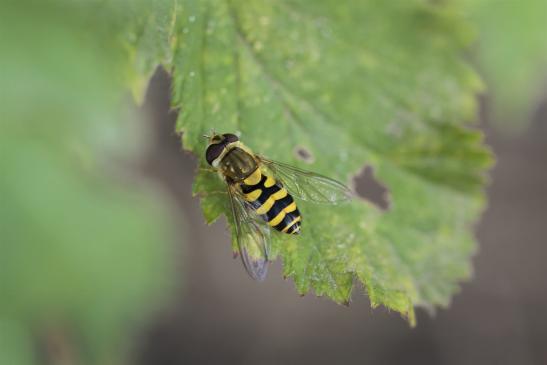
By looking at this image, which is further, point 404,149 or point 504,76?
point 504,76

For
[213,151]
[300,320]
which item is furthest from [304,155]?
[300,320]

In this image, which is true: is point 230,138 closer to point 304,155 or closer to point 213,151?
point 213,151

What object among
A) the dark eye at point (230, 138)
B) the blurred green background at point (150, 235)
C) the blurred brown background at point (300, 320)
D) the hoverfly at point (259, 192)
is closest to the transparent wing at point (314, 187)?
the hoverfly at point (259, 192)

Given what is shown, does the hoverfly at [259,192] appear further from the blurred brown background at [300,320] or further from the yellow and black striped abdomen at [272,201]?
the blurred brown background at [300,320]

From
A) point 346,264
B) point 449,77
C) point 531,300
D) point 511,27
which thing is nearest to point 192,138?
point 346,264

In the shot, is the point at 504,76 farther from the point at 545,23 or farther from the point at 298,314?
the point at 298,314
